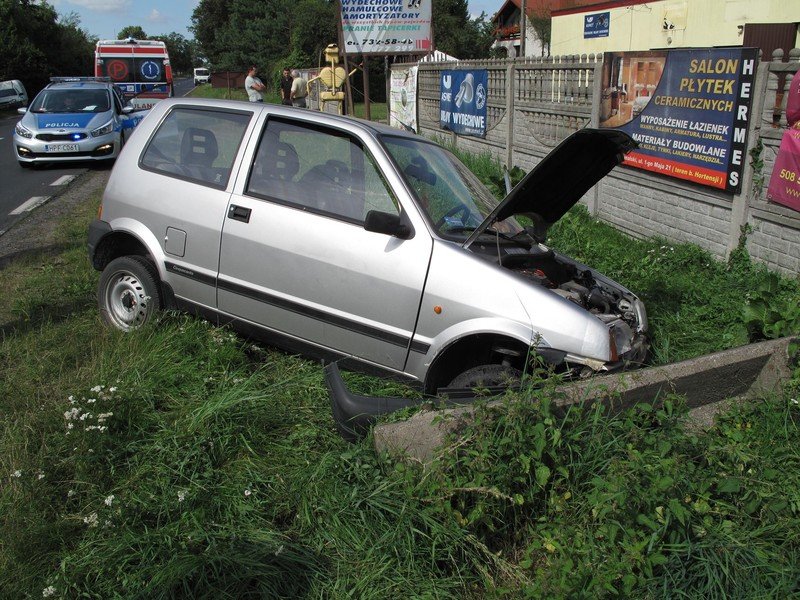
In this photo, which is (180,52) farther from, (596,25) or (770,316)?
(770,316)

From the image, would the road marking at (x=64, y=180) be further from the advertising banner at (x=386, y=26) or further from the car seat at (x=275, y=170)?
the car seat at (x=275, y=170)

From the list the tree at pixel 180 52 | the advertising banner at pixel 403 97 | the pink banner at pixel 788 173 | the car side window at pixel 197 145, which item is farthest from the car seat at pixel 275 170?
the tree at pixel 180 52

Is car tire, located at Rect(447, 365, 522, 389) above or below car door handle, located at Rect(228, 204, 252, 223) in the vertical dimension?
below

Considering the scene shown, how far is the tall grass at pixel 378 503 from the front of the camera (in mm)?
2869

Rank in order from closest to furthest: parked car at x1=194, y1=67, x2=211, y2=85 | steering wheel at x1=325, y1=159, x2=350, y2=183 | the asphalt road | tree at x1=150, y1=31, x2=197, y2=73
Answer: steering wheel at x1=325, y1=159, x2=350, y2=183 → the asphalt road → parked car at x1=194, y1=67, x2=211, y2=85 → tree at x1=150, y1=31, x2=197, y2=73

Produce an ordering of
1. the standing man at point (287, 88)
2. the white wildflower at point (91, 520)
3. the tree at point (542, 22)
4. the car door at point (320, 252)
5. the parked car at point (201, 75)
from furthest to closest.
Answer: the parked car at point (201, 75) → the tree at point (542, 22) → the standing man at point (287, 88) → the car door at point (320, 252) → the white wildflower at point (91, 520)

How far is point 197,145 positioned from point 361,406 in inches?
101

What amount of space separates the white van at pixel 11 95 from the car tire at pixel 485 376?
38765 millimetres

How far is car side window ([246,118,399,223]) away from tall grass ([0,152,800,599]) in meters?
1.22

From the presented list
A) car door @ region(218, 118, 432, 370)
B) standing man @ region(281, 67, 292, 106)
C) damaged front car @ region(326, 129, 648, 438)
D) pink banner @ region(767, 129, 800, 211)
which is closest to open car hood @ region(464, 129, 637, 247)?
damaged front car @ region(326, 129, 648, 438)

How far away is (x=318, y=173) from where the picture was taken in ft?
15.6

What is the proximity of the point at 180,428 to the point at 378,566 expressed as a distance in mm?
1419

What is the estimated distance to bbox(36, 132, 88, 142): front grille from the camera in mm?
15031

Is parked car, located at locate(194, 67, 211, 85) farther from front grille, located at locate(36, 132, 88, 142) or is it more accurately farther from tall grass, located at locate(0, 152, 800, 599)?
tall grass, located at locate(0, 152, 800, 599)
